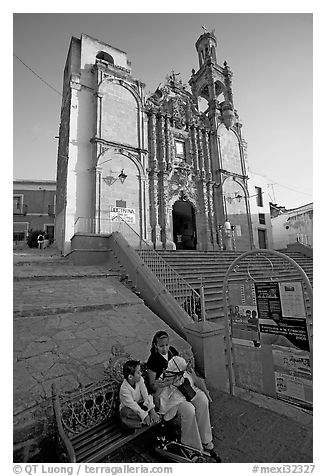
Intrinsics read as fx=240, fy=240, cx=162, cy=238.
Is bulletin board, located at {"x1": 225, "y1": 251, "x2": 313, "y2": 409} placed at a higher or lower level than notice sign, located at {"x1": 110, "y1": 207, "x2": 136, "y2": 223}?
lower

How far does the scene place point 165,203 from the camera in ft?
53.5

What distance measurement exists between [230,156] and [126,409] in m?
21.1

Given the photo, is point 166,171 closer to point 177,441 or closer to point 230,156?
point 230,156

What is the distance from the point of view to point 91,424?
2607mm

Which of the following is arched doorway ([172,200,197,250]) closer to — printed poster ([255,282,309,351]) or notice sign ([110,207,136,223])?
notice sign ([110,207,136,223])

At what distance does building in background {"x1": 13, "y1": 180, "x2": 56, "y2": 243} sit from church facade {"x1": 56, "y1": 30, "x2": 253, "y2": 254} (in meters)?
12.8

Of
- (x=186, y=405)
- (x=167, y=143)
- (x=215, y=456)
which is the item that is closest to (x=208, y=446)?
(x=215, y=456)

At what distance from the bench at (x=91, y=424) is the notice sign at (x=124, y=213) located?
1183 centimetres

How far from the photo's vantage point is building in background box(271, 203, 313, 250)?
22938 millimetres

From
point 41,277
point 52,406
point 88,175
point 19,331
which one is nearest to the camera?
point 52,406

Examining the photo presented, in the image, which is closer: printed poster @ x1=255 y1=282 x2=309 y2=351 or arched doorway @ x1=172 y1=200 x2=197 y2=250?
printed poster @ x1=255 y1=282 x2=309 y2=351

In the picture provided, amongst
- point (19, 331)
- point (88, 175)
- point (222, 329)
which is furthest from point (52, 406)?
point (88, 175)

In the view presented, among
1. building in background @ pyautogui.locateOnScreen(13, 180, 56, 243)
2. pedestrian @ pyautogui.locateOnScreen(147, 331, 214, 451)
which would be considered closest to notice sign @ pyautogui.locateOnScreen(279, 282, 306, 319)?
pedestrian @ pyautogui.locateOnScreen(147, 331, 214, 451)

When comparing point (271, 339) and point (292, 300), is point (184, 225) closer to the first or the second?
point (271, 339)
